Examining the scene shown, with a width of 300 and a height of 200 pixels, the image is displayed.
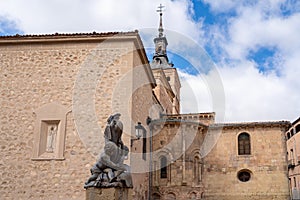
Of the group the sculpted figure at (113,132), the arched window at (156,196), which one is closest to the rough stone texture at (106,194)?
the sculpted figure at (113,132)

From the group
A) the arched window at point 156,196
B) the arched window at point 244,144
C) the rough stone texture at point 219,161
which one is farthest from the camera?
the arched window at point 244,144

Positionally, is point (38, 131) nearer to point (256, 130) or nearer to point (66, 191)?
point (66, 191)

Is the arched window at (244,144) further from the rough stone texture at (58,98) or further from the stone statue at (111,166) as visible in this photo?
the stone statue at (111,166)

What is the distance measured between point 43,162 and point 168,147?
775cm

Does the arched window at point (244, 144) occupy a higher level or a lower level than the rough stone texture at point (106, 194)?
higher

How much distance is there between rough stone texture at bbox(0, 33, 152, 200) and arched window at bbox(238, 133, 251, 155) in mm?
8502

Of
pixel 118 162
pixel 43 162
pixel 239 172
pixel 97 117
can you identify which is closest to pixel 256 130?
pixel 239 172

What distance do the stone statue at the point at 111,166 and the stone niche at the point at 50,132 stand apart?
18.8 feet

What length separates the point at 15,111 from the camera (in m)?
12.6

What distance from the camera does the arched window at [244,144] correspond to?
19.8 metres

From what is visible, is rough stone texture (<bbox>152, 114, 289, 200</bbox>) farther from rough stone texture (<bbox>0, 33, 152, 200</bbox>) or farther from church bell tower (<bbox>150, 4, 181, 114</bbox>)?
church bell tower (<bbox>150, 4, 181, 114</bbox>)

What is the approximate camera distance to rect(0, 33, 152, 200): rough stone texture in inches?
470

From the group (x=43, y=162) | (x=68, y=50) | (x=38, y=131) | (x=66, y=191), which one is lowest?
(x=66, y=191)

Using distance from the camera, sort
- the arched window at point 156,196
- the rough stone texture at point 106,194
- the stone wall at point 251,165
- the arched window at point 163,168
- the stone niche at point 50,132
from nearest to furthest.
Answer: the rough stone texture at point 106,194
the stone niche at point 50,132
the arched window at point 156,196
the arched window at point 163,168
the stone wall at point 251,165
